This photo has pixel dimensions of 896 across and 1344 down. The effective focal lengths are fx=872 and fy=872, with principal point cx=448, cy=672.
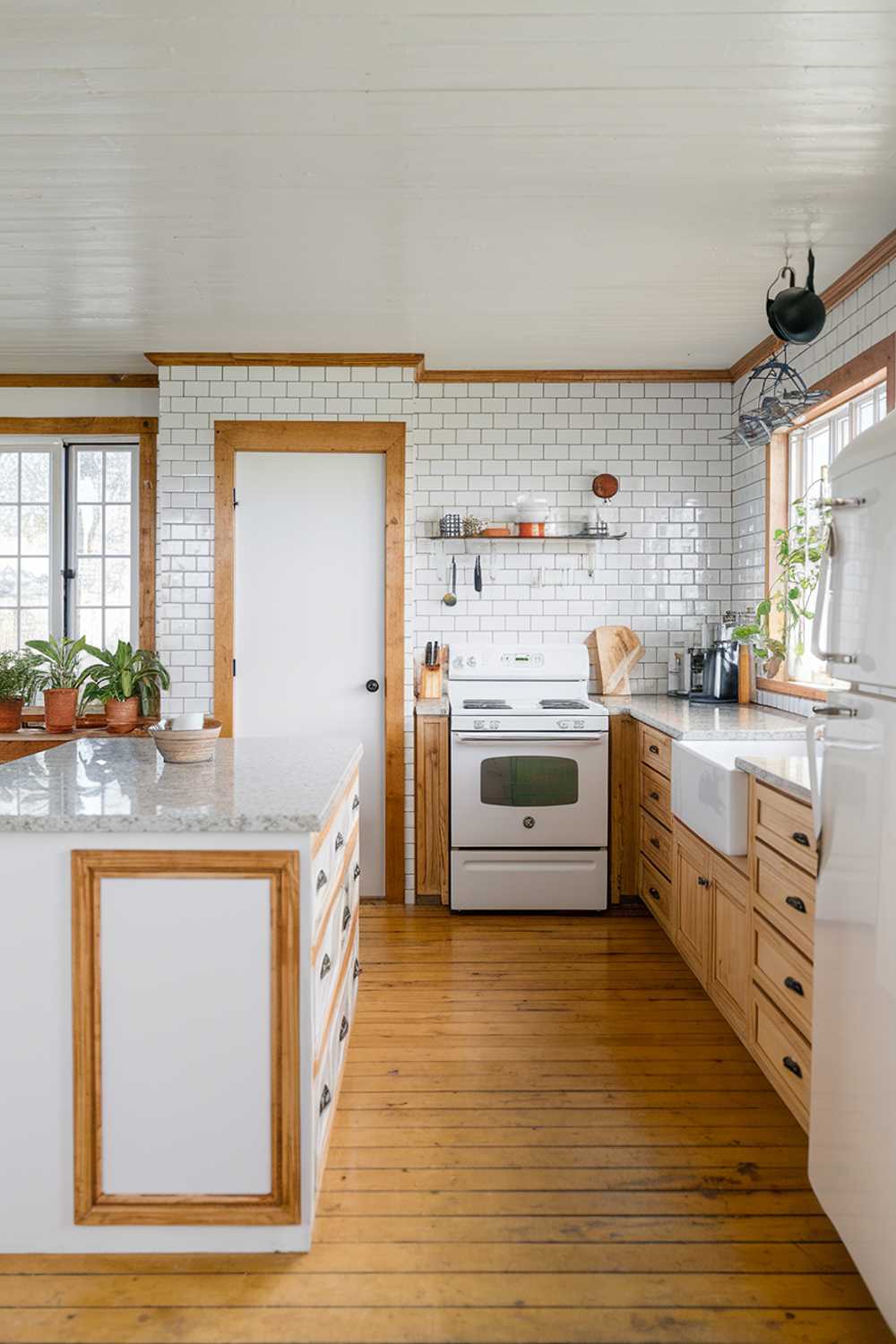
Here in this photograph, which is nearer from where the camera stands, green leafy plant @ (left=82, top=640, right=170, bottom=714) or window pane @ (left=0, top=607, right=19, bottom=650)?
green leafy plant @ (left=82, top=640, right=170, bottom=714)

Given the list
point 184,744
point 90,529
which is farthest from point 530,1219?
point 90,529

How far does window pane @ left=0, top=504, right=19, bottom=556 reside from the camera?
15.1 feet

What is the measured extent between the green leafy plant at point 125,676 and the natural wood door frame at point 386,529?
0.97 feet

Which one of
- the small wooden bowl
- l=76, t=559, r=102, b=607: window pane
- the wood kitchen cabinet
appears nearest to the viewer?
the small wooden bowl

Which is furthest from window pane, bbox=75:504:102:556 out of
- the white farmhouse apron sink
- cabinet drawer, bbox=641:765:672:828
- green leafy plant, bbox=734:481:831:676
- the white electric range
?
green leafy plant, bbox=734:481:831:676

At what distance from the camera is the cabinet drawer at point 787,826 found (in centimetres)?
215

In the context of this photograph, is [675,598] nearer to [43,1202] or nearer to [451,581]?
[451,581]

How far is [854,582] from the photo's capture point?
166 cm

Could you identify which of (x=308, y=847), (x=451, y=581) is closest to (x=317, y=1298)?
(x=308, y=847)

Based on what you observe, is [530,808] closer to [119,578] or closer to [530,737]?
[530,737]

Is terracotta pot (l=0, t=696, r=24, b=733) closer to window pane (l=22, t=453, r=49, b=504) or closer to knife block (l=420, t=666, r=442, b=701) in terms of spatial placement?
window pane (l=22, t=453, r=49, b=504)

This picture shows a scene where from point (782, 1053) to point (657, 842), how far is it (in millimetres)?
1449

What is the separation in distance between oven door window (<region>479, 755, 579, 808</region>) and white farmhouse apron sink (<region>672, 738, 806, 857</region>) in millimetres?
746

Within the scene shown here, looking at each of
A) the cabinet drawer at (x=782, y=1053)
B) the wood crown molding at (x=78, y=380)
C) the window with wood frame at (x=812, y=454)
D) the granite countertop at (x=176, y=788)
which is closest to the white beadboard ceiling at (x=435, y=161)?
the window with wood frame at (x=812, y=454)
